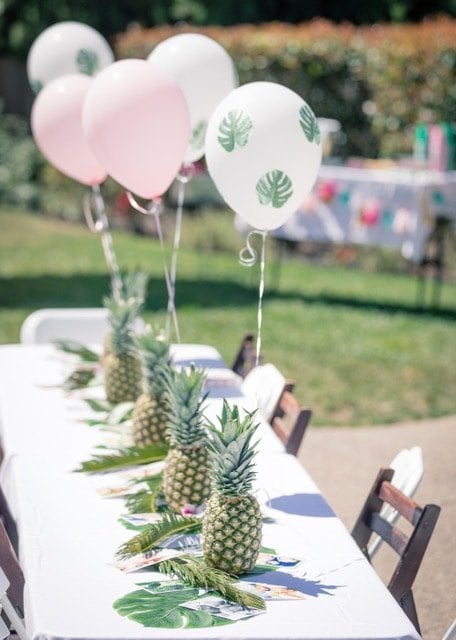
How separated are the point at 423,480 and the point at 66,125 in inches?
118

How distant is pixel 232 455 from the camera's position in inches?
135

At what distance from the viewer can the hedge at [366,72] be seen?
40.7 ft

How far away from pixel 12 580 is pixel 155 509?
626 mm

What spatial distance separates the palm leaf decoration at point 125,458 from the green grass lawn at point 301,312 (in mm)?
3459

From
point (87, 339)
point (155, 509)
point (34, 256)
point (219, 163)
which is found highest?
point (219, 163)

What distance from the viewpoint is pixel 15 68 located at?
2050 centimetres

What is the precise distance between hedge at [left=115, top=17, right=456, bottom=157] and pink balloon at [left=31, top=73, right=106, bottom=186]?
23.2 feet

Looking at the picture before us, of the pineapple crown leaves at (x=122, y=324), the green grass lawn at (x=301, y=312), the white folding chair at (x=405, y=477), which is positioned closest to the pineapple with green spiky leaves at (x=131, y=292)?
the pineapple crown leaves at (x=122, y=324)

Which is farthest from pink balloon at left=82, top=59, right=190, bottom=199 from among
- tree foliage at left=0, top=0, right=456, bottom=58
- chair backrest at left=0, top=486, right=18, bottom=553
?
tree foliage at left=0, top=0, right=456, bottom=58

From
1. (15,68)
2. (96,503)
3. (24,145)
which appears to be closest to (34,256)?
(24,145)

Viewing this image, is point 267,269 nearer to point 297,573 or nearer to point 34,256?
point 34,256

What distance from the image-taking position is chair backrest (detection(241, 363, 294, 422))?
5418mm

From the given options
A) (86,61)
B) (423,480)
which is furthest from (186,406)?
(86,61)

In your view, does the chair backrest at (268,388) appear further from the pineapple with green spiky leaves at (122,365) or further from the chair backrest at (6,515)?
the chair backrest at (6,515)
